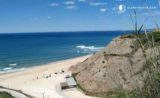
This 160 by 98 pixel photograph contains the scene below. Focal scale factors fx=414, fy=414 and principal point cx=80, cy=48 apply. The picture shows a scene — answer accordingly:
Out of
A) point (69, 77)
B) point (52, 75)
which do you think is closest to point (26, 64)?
point (52, 75)

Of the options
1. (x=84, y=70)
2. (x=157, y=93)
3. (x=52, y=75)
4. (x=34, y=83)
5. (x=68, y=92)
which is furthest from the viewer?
(x=52, y=75)

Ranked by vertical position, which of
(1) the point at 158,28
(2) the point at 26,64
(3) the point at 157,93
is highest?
(1) the point at 158,28

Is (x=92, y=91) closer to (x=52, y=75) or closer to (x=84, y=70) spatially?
(x=84, y=70)

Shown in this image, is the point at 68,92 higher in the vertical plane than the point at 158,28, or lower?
lower

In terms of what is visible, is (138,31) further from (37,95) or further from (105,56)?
(105,56)

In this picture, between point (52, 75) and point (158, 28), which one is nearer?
point (158, 28)

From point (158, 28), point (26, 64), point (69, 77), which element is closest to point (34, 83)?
point (69, 77)

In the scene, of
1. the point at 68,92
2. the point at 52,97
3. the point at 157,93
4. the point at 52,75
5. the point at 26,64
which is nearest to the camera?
the point at 157,93

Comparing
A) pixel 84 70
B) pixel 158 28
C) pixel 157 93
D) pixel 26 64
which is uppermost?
pixel 158 28

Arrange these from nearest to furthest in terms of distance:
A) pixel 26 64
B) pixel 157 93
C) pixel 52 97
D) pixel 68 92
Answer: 1. pixel 157 93
2. pixel 52 97
3. pixel 68 92
4. pixel 26 64
